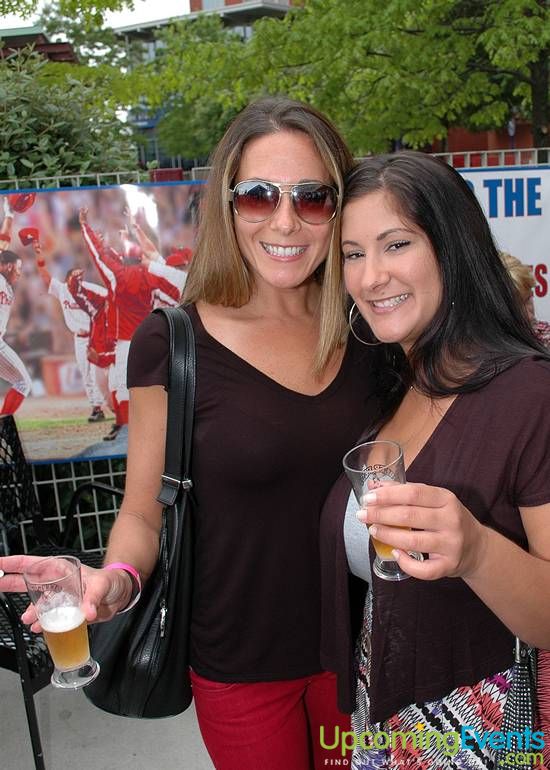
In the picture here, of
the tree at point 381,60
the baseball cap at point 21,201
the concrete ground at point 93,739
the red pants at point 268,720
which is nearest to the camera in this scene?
the red pants at point 268,720

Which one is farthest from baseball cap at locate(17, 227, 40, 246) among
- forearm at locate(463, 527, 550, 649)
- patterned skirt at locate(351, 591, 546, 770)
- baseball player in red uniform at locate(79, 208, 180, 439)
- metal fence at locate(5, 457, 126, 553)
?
forearm at locate(463, 527, 550, 649)

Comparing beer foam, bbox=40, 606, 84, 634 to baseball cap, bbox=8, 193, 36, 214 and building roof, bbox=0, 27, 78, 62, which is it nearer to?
baseball cap, bbox=8, 193, 36, 214

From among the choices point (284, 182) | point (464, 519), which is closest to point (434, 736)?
point (464, 519)

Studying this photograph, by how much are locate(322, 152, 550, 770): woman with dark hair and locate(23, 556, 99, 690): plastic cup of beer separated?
0.63m

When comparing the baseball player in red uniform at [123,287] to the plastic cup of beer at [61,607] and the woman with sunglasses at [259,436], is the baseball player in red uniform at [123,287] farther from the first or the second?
the plastic cup of beer at [61,607]

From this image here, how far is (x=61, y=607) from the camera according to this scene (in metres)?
1.68

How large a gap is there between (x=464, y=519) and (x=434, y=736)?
678mm

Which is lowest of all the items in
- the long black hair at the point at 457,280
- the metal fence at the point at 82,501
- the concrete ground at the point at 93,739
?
the concrete ground at the point at 93,739

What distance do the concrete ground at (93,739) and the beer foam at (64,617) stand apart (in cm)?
208

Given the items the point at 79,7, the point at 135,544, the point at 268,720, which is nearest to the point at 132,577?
the point at 135,544

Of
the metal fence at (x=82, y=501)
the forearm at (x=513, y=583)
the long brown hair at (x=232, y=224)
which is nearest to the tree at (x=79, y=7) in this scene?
the metal fence at (x=82, y=501)

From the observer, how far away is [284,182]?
6.91 feet

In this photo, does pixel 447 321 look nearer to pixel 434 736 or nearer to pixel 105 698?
pixel 434 736

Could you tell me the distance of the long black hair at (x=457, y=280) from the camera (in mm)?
1815
